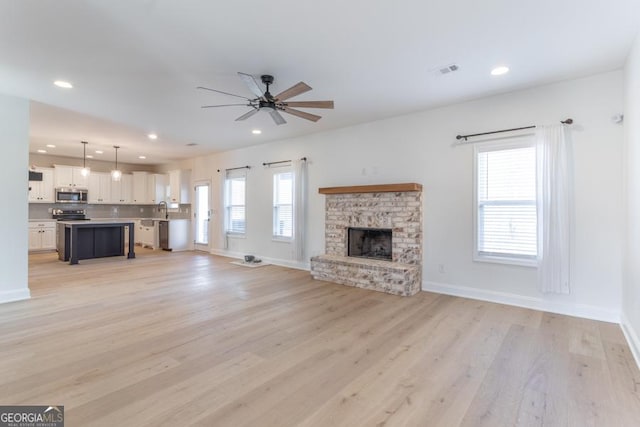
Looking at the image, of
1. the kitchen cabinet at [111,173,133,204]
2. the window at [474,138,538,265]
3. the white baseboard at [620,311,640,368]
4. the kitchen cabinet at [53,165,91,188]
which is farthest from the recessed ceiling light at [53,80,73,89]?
the kitchen cabinet at [111,173,133,204]

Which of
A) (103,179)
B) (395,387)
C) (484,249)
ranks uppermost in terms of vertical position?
(103,179)

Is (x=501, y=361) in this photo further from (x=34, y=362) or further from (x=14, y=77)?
(x=14, y=77)

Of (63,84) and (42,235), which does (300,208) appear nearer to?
(63,84)

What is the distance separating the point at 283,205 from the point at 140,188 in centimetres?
615

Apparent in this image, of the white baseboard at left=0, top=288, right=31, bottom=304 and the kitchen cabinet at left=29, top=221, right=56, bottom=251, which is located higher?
the kitchen cabinet at left=29, top=221, right=56, bottom=251

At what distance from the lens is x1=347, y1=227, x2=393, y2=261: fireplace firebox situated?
5.36 m

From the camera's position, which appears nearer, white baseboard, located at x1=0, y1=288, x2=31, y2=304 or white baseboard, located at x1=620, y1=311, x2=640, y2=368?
white baseboard, located at x1=620, y1=311, x2=640, y2=368

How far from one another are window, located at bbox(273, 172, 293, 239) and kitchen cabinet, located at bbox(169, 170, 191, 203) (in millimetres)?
3907

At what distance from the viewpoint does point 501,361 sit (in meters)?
2.57

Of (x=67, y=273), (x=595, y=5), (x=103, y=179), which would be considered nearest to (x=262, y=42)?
(x=595, y=5)

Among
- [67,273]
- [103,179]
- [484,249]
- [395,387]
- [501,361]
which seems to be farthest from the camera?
[103,179]

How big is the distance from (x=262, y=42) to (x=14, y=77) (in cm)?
315

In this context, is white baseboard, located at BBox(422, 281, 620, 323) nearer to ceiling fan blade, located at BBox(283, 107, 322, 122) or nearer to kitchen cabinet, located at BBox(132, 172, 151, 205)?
ceiling fan blade, located at BBox(283, 107, 322, 122)

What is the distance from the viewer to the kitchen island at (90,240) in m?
6.81
